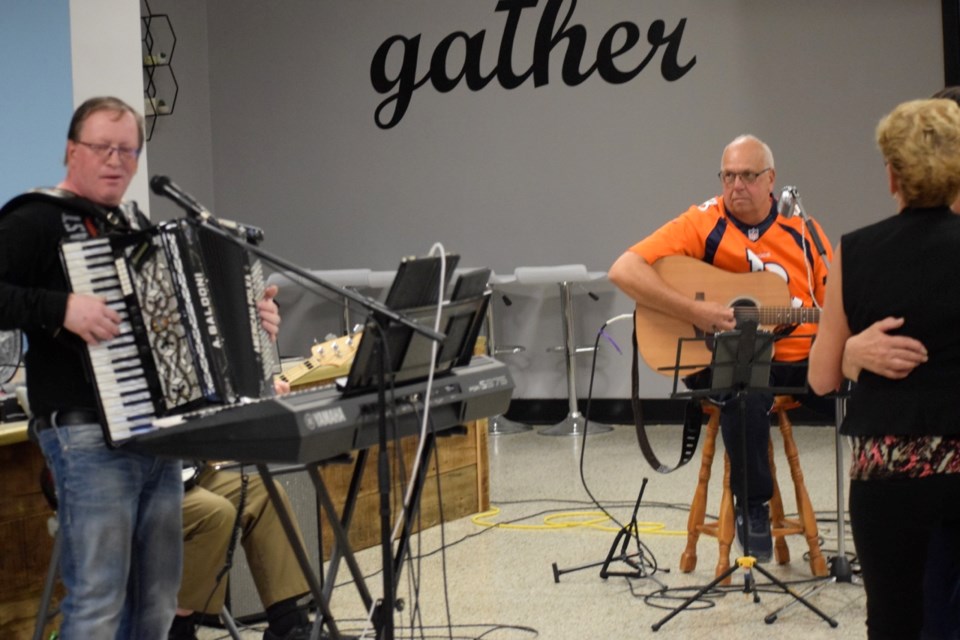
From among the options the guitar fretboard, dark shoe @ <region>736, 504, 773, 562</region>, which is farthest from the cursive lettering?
dark shoe @ <region>736, 504, 773, 562</region>

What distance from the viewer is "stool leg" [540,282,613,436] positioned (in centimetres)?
775

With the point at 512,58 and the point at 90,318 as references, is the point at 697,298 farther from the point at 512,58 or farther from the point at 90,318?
the point at 512,58

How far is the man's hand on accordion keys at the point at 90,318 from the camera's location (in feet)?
7.98

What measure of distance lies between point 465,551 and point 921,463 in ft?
9.26

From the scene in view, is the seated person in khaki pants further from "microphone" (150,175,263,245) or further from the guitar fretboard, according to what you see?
the guitar fretboard

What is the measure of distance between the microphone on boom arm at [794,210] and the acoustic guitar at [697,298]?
18cm

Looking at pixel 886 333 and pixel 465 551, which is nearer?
pixel 886 333

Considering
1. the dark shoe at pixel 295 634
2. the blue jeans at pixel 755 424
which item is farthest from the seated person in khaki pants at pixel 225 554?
the blue jeans at pixel 755 424

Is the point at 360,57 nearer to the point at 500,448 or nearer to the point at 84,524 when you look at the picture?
the point at 500,448

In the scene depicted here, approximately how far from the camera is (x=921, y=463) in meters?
2.21

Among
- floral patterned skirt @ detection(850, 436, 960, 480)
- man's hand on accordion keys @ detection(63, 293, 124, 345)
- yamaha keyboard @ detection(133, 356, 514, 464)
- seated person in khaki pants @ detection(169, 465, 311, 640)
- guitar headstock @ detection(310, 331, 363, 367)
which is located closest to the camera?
floral patterned skirt @ detection(850, 436, 960, 480)

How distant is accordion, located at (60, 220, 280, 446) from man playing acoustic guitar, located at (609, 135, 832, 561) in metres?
2.12

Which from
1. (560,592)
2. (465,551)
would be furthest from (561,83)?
(560,592)

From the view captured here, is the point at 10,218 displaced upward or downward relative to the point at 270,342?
upward
